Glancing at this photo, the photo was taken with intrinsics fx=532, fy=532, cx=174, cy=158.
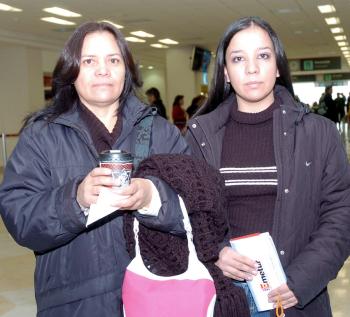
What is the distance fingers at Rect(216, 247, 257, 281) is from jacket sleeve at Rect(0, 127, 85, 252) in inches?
21.2

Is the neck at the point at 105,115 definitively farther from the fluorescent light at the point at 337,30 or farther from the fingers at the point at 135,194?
the fluorescent light at the point at 337,30

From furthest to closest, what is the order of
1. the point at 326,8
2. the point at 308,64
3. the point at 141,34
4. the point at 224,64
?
the point at 308,64
the point at 141,34
the point at 326,8
the point at 224,64

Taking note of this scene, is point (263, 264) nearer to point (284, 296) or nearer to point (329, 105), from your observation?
point (284, 296)

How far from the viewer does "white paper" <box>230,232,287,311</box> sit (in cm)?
176

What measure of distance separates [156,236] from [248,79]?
0.75 metres

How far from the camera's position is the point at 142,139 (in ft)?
5.76

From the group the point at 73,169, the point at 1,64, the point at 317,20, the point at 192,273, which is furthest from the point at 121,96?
the point at 1,64

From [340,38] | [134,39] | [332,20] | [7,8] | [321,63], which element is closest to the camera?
[7,8]

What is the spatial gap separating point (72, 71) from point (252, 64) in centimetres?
65

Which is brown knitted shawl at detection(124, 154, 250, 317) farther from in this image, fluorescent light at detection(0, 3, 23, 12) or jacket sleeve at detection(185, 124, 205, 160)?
fluorescent light at detection(0, 3, 23, 12)

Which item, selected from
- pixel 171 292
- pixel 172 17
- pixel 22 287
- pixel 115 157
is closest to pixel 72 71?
pixel 115 157

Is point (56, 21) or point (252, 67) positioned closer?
point (252, 67)

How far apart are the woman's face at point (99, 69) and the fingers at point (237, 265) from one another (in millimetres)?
661

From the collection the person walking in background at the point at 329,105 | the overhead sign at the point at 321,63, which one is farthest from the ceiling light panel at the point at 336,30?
the overhead sign at the point at 321,63
